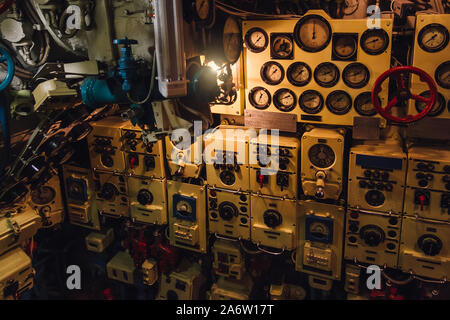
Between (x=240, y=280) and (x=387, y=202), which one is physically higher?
(x=387, y=202)

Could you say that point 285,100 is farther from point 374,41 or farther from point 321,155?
point 374,41

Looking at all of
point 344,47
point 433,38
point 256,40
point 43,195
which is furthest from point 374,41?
point 43,195

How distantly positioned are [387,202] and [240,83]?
179cm

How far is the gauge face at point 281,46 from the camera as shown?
3.60 meters

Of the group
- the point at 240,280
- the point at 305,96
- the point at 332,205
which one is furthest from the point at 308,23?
the point at 240,280

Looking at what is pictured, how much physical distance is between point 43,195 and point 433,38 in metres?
4.53

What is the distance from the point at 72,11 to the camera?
10.4 feet

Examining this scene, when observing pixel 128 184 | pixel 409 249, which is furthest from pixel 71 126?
pixel 409 249

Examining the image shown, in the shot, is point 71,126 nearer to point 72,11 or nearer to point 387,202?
point 72,11

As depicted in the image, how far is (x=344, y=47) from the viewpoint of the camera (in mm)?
3477

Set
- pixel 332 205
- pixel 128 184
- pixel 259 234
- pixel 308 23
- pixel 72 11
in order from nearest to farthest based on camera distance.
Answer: pixel 72 11 → pixel 308 23 → pixel 332 205 → pixel 259 234 → pixel 128 184

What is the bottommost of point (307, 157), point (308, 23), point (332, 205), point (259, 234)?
point (259, 234)

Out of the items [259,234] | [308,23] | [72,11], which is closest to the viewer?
[72,11]

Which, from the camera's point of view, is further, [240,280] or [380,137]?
[240,280]
